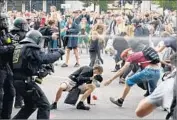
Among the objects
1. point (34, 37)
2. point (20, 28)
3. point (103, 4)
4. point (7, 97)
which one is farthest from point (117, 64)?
point (103, 4)

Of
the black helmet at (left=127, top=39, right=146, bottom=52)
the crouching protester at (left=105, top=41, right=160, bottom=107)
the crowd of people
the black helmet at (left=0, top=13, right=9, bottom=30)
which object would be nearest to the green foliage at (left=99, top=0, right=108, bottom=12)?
the crowd of people

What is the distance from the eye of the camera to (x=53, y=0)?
2497 cm

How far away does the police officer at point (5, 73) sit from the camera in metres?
7.68

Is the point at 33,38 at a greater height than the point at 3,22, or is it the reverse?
the point at 3,22

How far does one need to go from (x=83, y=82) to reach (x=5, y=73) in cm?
213

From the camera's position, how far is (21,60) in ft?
23.5

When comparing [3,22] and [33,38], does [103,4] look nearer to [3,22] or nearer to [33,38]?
[3,22]

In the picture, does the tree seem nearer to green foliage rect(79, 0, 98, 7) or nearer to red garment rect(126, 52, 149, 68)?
green foliage rect(79, 0, 98, 7)

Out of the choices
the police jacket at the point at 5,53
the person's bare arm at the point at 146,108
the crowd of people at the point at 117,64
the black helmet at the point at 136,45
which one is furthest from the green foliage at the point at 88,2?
the person's bare arm at the point at 146,108

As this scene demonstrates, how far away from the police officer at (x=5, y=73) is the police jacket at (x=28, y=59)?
1.28 feet

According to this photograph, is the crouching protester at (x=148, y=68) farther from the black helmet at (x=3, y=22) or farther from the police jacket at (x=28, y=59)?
the police jacket at (x=28, y=59)

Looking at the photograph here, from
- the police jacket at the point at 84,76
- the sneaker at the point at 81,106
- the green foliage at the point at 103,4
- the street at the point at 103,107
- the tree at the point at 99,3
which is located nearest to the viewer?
the street at the point at 103,107

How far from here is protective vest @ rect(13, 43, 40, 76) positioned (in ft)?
23.4

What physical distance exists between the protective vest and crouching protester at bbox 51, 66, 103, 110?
2266 mm
